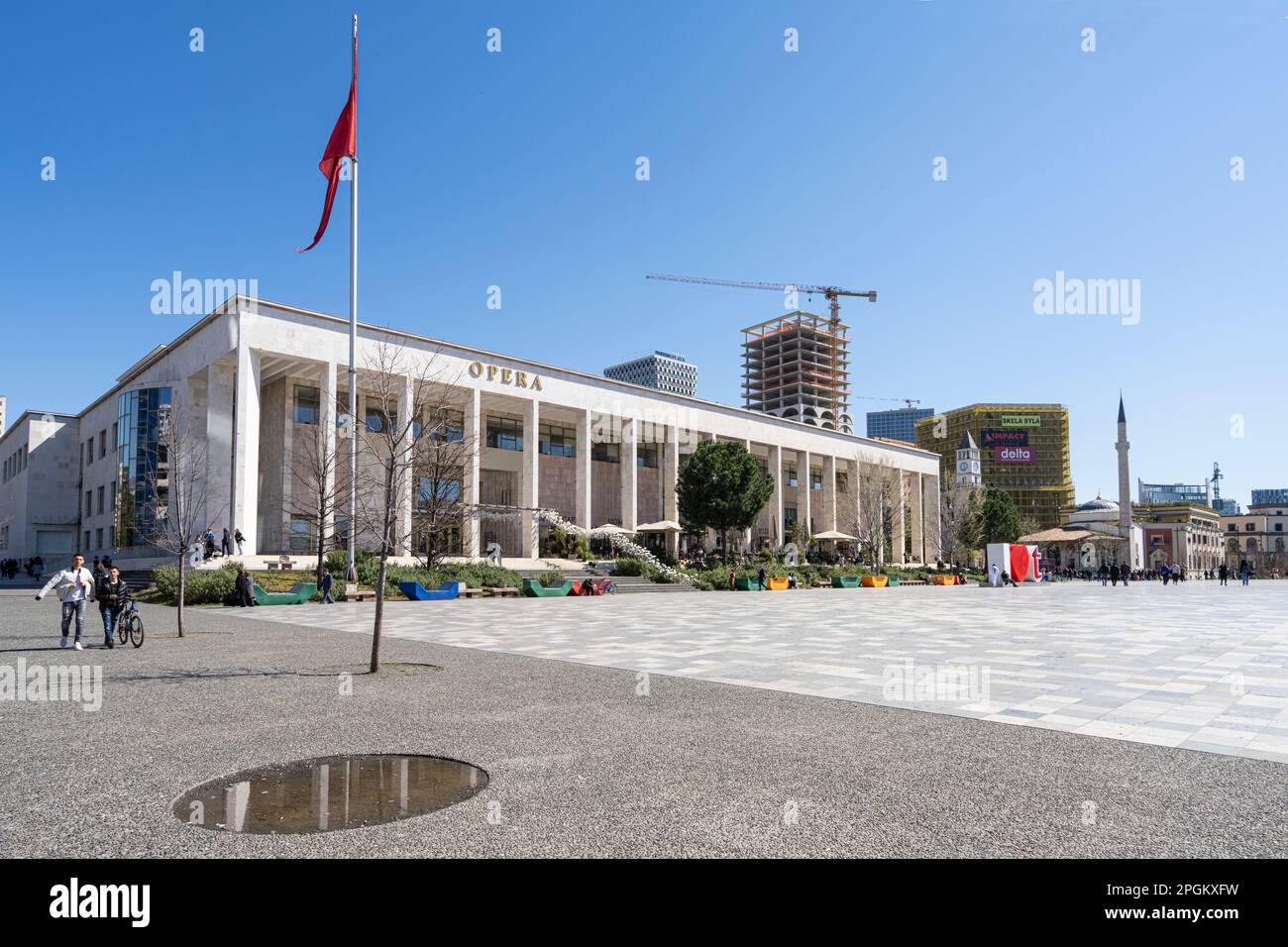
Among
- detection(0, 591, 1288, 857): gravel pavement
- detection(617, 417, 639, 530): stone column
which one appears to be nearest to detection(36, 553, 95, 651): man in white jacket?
detection(0, 591, 1288, 857): gravel pavement

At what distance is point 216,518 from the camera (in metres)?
38.5

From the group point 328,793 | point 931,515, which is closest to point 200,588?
point 328,793

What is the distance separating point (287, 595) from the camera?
85.1ft

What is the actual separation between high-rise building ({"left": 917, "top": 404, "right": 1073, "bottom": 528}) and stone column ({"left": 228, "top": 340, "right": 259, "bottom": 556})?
131560mm

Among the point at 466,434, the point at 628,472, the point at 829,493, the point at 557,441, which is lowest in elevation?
the point at 829,493

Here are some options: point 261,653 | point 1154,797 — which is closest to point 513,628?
point 261,653

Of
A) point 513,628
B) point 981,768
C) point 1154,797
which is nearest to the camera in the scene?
→ point 1154,797

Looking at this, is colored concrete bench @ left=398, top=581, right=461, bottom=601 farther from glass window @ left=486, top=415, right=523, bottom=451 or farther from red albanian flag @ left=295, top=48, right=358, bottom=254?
glass window @ left=486, top=415, right=523, bottom=451

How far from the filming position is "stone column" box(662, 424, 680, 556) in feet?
199

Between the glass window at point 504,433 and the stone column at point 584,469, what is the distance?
4.17m

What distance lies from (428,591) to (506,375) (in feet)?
74.6

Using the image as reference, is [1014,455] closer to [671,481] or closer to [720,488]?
[671,481]
